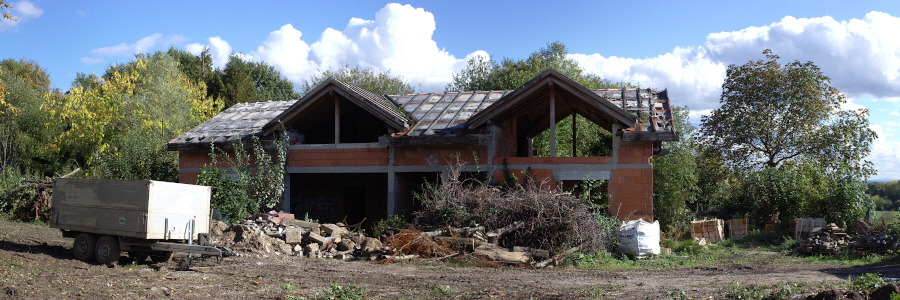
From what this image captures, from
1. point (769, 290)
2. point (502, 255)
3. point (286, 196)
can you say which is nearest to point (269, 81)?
point (286, 196)

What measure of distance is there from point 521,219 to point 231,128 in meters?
10.2

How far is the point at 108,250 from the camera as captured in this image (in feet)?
37.2

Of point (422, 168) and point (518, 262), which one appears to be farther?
point (422, 168)

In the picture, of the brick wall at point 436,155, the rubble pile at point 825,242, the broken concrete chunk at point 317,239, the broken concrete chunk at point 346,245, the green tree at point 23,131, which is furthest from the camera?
the green tree at point 23,131

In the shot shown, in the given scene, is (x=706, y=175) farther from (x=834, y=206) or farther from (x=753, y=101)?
(x=834, y=206)

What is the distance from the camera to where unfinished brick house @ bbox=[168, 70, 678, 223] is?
15375 mm

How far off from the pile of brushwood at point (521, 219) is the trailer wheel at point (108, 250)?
20.0ft

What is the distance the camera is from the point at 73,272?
1015cm

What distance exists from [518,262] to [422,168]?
5.18m

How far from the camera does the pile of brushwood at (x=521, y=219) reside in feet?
43.4

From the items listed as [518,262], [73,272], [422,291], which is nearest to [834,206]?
[518,262]

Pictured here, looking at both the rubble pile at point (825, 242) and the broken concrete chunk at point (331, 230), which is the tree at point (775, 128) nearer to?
the rubble pile at point (825, 242)

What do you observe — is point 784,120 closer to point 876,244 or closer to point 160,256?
point 876,244

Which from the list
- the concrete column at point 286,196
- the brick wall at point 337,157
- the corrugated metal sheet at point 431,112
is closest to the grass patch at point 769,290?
the corrugated metal sheet at point 431,112
